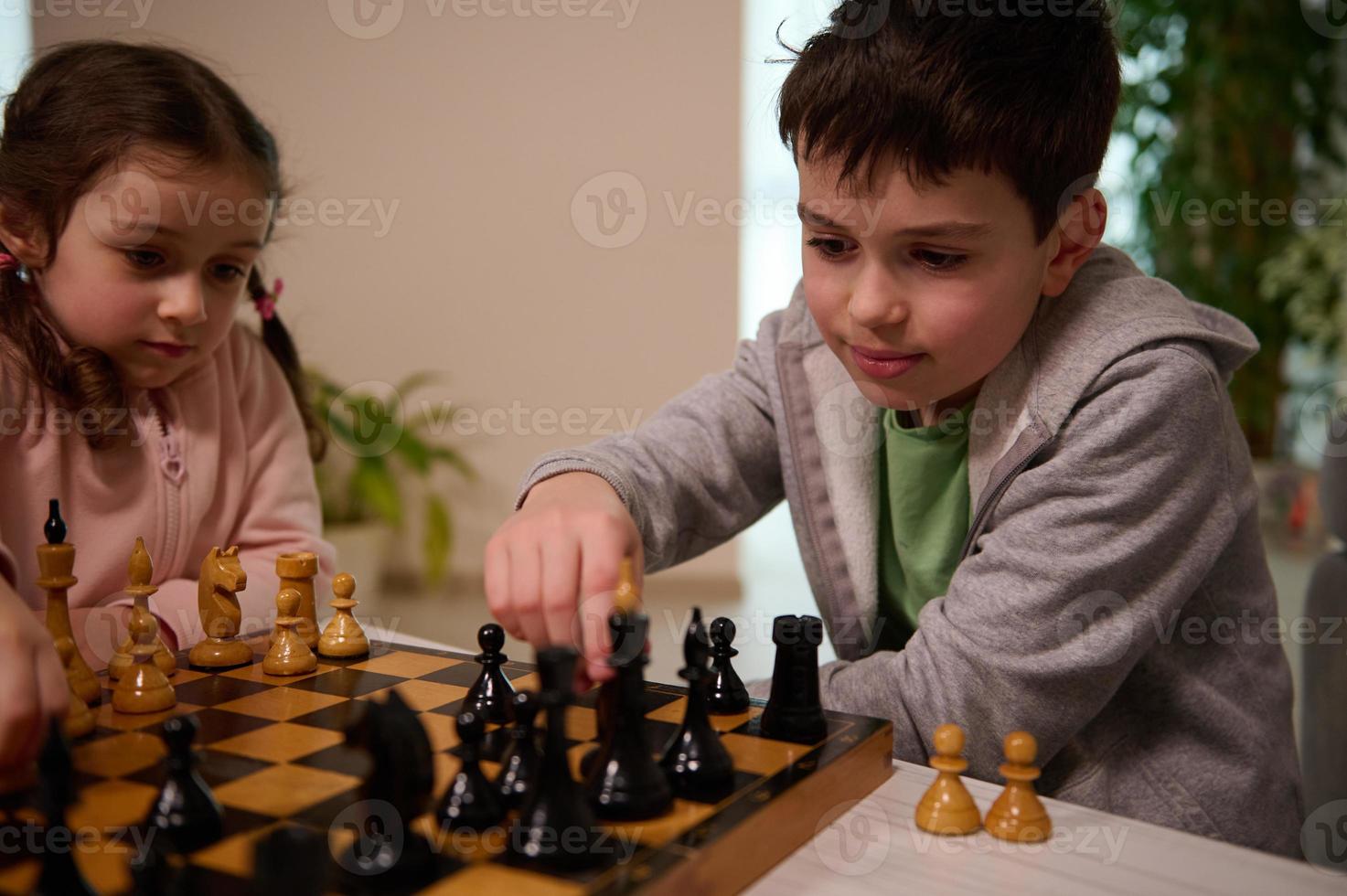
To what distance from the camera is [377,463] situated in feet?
12.6

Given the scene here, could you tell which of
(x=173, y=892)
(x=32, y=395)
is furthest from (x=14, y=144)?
(x=173, y=892)

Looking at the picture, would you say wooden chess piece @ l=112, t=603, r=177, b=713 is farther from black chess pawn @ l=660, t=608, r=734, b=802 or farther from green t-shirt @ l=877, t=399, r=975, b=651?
green t-shirt @ l=877, t=399, r=975, b=651

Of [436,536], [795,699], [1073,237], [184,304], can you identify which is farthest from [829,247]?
[436,536]

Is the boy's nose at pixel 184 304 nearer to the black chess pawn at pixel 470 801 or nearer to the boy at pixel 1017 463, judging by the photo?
the boy at pixel 1017 463

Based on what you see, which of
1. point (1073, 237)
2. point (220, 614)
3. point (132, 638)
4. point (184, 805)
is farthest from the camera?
point (1073, 237)

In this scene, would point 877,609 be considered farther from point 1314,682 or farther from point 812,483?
point 1314,682

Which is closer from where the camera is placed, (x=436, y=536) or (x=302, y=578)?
(x=302, y=578)

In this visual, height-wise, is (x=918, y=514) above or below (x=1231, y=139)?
below

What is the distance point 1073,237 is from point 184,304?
111cm

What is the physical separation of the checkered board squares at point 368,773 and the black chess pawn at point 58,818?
0.03 metres

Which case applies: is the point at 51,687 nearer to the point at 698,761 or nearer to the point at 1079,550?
the point at 698,761

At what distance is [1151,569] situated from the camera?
112 centimetres

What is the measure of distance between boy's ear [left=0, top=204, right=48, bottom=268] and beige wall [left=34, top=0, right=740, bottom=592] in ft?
7.64

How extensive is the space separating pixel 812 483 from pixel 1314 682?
3.14ft
